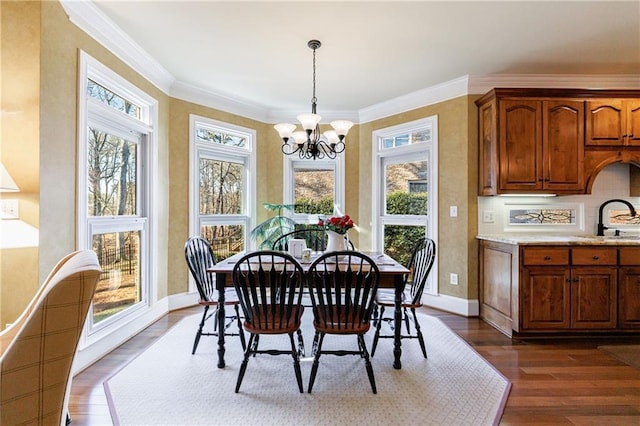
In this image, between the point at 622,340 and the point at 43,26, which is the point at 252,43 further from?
the point at 622,340

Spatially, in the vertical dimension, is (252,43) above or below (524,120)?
above

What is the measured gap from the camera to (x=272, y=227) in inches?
175

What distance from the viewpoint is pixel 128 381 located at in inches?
86.9

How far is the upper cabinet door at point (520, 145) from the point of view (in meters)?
3.29

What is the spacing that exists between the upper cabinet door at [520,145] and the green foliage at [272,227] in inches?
104

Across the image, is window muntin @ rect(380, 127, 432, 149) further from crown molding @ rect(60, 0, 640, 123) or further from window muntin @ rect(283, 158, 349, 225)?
window muntin @ rect(283, 158, 349, 225)

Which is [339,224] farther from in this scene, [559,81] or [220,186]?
[559,81]

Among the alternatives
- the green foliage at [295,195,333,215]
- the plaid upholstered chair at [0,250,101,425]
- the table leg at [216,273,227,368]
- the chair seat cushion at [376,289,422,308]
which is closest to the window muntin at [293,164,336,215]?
the green foliage at [295,195,333,215]

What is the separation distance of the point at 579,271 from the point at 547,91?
1.82 m

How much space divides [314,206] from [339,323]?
9.45 ft


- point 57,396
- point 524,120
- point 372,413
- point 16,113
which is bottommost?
point 372,413

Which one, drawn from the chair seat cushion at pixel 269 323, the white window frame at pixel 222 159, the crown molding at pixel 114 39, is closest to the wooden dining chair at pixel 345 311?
the chair seat cushion at pixel 269 323

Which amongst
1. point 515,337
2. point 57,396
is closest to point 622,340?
point 515,337

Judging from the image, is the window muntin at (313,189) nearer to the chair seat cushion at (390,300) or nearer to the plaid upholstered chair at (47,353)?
the chair seat cushion at (390,300)
